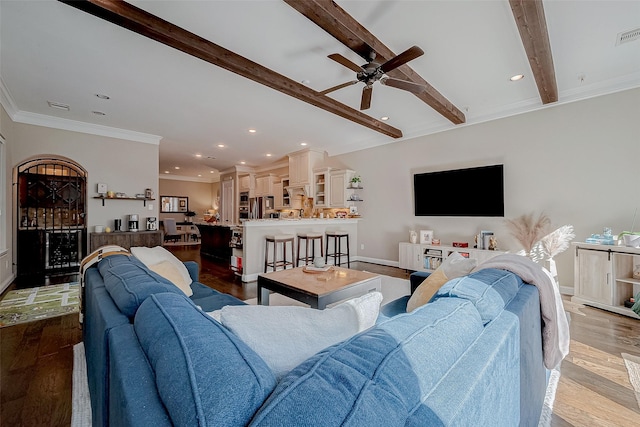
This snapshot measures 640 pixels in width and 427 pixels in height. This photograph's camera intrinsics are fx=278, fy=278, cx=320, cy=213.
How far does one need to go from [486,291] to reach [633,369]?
211 centimetres

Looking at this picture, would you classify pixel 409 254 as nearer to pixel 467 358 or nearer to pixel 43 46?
pixel 467 358

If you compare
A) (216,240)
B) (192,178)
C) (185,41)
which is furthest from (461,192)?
(192,178)

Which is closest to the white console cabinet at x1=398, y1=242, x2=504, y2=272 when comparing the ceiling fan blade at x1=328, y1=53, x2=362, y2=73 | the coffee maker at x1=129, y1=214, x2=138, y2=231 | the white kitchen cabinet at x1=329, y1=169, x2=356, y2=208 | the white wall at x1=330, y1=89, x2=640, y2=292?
the white wall at x1=330, y1=89, x2=640, y2=292

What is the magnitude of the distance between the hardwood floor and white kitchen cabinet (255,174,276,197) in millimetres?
6128

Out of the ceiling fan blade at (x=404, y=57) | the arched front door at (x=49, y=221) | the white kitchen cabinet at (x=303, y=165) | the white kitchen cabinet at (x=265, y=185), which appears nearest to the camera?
the ceiling fan blade at (x=404, y=57)

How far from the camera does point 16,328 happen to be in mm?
2791

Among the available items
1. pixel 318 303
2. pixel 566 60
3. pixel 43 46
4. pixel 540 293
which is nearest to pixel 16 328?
pixel 43 46

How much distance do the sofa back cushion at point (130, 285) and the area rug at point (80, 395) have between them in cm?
85

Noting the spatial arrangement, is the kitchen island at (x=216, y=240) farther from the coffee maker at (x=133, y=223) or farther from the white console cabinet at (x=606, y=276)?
the white console cabinet at (x=606, y=276)

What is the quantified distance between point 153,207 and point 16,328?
341 cm

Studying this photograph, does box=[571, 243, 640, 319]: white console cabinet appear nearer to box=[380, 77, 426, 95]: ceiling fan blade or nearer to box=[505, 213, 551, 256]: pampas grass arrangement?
box=[505, 213, 551, 256]: pampas grass arrangement

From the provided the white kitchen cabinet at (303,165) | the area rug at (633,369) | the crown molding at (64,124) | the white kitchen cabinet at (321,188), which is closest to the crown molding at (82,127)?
the crown molding at (64,124)

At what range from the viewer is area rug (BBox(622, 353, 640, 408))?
75.2 inches

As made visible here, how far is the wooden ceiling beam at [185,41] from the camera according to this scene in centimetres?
220
